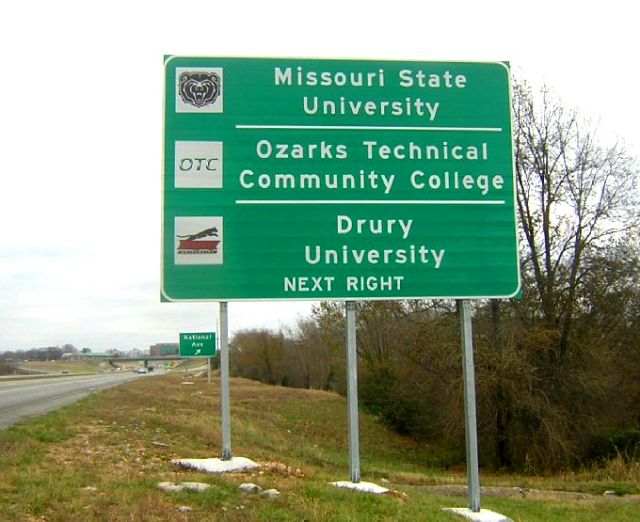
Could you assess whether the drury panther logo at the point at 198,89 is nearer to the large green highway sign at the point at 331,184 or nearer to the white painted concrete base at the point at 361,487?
the large green highway sign at the point at 331,184

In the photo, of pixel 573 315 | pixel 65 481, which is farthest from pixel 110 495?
pixel 573 315

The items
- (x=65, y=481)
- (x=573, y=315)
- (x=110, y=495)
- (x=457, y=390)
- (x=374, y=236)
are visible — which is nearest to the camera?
(x=110, y=495)

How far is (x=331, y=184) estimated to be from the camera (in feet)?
28.7

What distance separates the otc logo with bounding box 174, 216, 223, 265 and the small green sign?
8102mm

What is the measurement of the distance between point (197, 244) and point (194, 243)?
0.13 feet

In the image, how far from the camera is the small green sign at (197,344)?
16.9 metres

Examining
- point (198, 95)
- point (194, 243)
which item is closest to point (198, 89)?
point (198, 95)

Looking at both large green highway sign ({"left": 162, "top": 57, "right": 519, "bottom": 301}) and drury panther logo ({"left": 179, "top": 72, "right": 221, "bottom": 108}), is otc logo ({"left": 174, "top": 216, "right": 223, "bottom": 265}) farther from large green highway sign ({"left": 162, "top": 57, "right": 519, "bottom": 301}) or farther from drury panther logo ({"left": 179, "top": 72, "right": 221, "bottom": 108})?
drury panther logo ({"left": 179, "top": 72, "right": 221, "bottom": 108})

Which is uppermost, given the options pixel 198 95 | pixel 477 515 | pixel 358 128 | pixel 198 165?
pixel 198 95

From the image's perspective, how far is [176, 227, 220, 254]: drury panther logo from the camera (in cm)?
859

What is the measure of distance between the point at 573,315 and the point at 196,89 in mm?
23690

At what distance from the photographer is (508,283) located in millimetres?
8938

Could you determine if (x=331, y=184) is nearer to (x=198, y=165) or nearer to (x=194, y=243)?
(x=198, y=165)

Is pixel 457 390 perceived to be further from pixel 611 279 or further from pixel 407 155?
pixel 407 155
